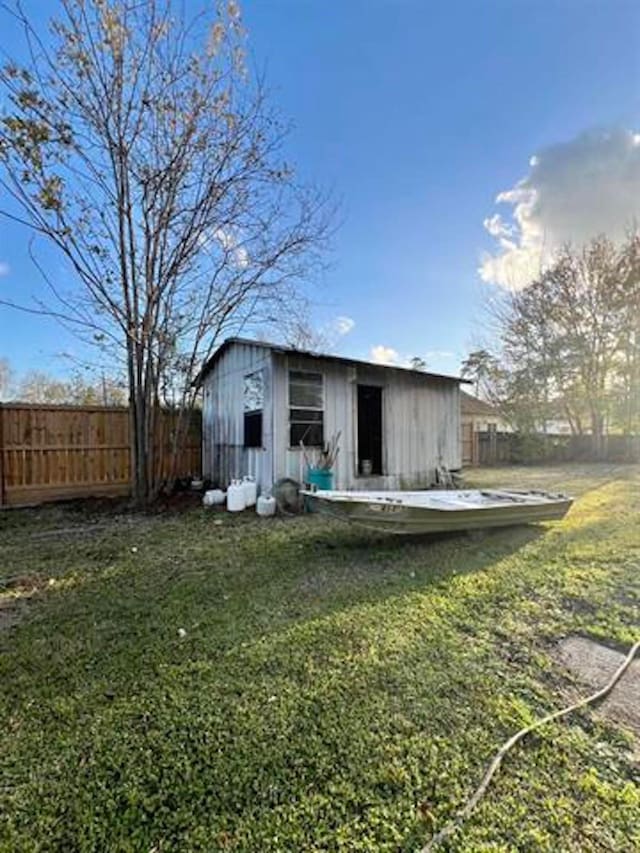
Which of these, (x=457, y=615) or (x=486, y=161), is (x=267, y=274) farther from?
(x=457, y=615)

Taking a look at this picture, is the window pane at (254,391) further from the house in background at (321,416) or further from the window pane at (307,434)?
the window pane at (307,434)

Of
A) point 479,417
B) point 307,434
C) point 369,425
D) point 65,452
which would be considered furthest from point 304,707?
point 479,417

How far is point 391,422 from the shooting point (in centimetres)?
842

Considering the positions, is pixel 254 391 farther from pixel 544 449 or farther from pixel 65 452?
pixel 544 449

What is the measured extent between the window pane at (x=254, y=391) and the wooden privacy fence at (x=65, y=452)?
1.83 meters

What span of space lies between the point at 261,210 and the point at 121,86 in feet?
8.69

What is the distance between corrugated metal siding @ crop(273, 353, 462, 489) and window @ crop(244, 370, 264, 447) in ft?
1.56

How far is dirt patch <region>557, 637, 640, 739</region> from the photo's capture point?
6.24 ft

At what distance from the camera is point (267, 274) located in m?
8.15

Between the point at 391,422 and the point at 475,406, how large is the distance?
1414 cm

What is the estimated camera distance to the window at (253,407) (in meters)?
7.15

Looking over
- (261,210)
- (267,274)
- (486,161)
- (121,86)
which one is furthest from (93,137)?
(486,161)

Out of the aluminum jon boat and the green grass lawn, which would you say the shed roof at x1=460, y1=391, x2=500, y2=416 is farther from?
the green grass lawn

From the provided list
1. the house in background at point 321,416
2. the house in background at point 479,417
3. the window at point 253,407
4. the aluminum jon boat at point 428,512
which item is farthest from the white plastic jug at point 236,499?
the house in background at point 479,417
